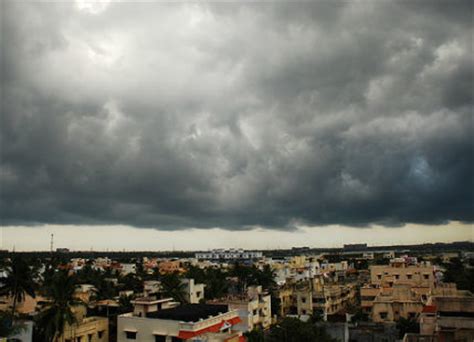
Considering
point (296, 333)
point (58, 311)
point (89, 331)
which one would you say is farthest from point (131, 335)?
point (296, 333)

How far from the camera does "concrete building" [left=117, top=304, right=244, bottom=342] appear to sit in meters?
42.4

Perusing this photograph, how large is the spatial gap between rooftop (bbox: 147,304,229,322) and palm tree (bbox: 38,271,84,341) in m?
8.14

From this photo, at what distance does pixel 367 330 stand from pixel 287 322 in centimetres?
1367

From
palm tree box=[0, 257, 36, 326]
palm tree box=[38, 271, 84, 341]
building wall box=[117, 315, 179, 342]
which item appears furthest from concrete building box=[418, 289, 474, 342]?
palm tree box=[0, 257, 36, 326]

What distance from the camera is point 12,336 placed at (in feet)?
128

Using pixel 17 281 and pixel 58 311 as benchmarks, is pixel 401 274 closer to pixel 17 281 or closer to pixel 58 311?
pixel 58 311

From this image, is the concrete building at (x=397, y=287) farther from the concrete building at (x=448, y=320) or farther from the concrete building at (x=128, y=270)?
the concrete building at (x=128, y=270)

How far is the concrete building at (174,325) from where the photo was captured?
42406 mm

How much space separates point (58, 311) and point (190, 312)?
13.3 metres

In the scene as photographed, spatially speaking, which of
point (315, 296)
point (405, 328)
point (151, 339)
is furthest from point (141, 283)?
point (405, 328)

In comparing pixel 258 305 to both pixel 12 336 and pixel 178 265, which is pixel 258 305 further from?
pixel 178 265

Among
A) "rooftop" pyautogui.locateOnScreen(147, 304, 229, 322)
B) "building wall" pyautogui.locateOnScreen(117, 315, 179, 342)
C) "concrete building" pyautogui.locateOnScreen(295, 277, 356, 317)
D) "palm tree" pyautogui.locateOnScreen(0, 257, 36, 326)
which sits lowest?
"concrete building" pyautogui.locateOnScreen(295, 277, 356, 317)

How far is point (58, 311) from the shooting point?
4344 centimetres

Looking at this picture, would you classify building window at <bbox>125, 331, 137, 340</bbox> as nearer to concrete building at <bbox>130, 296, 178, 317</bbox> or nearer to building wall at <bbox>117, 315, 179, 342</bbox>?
building wall at <bbox>117, 315, 179, 342</bbox>
